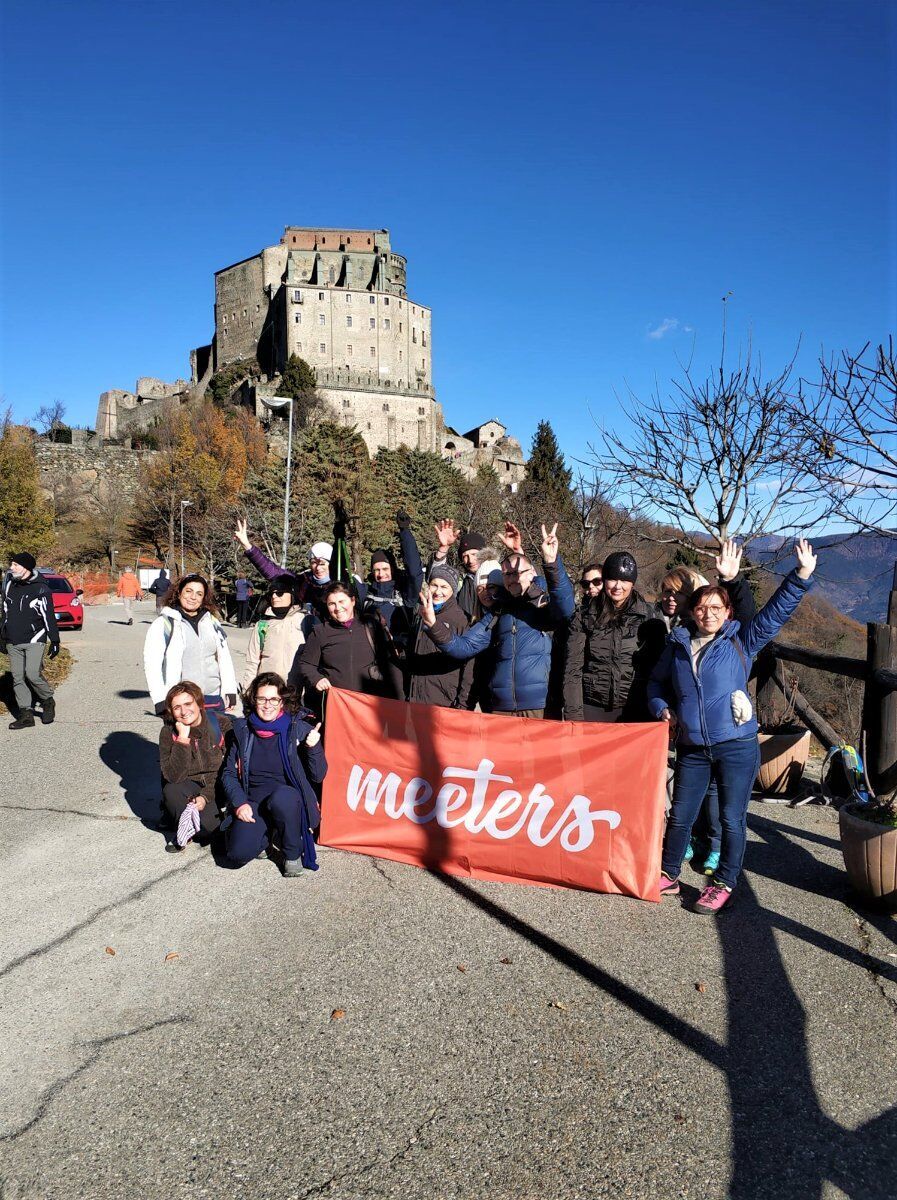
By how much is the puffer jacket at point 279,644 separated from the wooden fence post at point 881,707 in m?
4.59

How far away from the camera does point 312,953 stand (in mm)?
4277

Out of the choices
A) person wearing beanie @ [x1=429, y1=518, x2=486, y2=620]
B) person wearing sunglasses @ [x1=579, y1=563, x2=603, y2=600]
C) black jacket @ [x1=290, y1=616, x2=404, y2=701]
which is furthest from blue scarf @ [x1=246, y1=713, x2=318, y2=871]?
person wearing sunglasses @ [x1=579, y1=563, x2=603, y2=600]

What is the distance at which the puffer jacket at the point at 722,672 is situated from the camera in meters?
4.76

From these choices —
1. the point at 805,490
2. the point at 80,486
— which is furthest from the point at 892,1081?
the point at 80,486

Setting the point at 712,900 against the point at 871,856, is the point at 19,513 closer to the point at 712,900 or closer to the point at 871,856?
the point at 712,900

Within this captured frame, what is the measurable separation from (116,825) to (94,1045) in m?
3.15

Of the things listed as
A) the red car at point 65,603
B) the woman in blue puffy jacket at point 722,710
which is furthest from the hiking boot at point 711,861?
the red car at point 65,603

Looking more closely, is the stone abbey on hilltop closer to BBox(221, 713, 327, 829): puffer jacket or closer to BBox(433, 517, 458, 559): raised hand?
BBox(433, 517, 458, 559): raised hand

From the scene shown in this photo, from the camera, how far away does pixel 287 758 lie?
5.48 metres

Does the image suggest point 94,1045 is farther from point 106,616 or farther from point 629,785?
point 106,616

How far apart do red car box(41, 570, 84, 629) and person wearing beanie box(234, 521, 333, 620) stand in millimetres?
16387

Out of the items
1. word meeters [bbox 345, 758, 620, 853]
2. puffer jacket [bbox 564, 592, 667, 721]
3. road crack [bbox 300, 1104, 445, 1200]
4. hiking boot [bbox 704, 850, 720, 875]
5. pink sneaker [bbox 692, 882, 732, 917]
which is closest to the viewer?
road crack [bbox 300, 1104, 445, 1200]

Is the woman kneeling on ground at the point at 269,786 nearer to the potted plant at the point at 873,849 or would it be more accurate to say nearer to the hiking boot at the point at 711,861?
the hiking boot at the point at 711,861

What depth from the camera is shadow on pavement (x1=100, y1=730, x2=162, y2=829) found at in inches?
269
